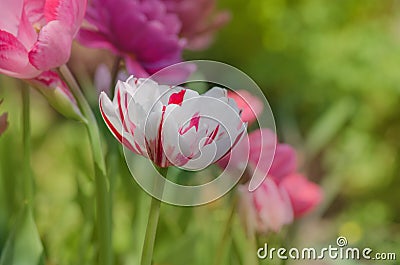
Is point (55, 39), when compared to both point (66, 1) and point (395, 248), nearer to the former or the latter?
point (66, 1)

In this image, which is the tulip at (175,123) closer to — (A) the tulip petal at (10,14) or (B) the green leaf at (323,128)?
(A) the tulip petal at (10,14)

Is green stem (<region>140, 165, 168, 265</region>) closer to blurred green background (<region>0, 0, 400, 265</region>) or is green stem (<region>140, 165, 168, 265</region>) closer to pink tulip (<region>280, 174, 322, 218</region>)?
pink tulip (<region>280, 174, 322, 218</region>)

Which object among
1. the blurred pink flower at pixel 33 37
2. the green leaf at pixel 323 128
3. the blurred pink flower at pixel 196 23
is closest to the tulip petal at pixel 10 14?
the blurred pink flower at pixel 33 37

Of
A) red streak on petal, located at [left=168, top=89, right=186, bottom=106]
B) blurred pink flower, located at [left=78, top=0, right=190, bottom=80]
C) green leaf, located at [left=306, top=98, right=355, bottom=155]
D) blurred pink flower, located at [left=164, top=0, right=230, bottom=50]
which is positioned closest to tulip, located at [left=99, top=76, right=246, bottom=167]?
red streak on petal, located at [left=168, top=89, right=186, bottom=106]

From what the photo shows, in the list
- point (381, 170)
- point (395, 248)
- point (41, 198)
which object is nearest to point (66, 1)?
point (395, 248)

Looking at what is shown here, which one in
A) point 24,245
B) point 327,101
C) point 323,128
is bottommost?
point 24,245

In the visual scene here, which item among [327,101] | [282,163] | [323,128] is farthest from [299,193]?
[327,101]

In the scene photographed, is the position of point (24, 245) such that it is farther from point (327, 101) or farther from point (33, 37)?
point (327, 101)
